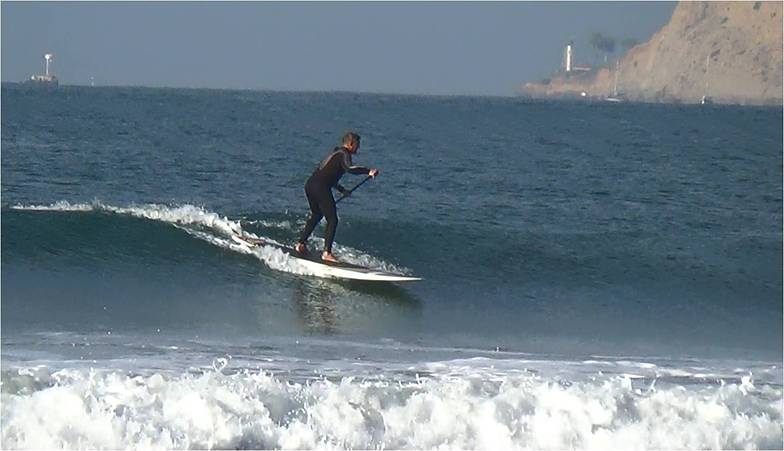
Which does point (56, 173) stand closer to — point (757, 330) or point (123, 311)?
point (123, 311)

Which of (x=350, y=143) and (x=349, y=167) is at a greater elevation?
(x=350, y=143)

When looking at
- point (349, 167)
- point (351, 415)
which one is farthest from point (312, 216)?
point (351, 415)

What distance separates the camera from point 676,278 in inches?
595

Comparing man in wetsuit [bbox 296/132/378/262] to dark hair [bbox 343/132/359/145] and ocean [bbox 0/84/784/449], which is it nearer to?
dark hair [bbox 343/132/359/145]

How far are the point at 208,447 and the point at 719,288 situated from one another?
319 inches

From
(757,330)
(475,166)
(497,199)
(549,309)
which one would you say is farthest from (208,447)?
(475,166)

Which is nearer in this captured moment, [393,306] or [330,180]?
[393,306]

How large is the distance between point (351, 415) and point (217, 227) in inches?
288

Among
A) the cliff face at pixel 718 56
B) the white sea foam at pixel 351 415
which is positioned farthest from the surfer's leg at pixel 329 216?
the cliff face at pixel 718 56

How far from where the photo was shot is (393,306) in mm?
12875

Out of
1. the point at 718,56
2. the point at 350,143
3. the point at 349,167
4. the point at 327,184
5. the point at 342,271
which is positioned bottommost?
the point at 342,271

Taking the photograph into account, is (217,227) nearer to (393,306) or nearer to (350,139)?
(350,139)

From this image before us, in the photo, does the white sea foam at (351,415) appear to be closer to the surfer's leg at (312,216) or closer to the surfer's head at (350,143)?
the surfer's head at (350,143)

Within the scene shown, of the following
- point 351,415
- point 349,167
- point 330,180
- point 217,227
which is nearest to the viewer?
point 351,415
